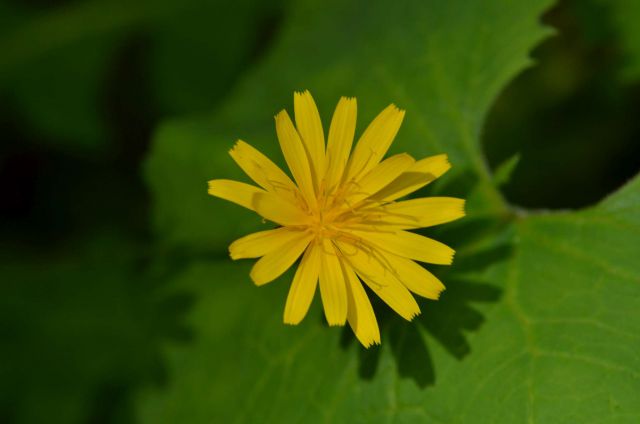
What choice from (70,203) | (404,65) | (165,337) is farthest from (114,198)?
(404,65)

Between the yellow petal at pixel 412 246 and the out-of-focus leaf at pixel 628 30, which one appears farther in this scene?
the out-of-focus leaf at pixel 628 30

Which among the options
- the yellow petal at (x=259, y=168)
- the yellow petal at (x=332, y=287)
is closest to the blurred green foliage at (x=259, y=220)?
the yellow petal at (x=332, y=287)

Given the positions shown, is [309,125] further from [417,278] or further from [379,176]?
[417,278]

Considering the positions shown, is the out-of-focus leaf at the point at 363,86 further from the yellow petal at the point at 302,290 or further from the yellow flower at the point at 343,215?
the yellow petal at the point at 302,290

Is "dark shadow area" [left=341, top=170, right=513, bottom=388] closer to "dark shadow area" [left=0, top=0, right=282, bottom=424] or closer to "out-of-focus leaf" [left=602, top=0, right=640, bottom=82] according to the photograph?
"out-of-focus leaf" [left=602, top=0, right=640, bottom=82]

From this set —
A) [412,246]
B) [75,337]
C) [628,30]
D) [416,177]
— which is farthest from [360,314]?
[75,337]

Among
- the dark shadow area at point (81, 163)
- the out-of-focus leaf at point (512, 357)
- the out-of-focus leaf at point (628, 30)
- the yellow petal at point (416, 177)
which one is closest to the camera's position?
the out-of-focus leaf at point (512, 357)

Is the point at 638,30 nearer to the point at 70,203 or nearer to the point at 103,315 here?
the point at 103,315
